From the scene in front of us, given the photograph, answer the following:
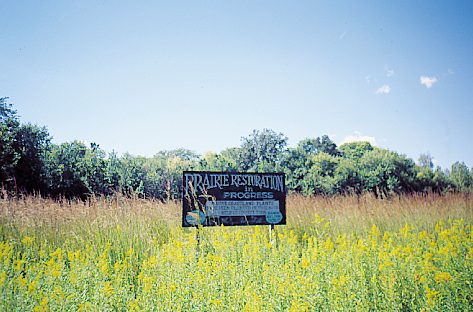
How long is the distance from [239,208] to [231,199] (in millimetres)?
221

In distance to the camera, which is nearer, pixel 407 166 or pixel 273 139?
pixel 407 166

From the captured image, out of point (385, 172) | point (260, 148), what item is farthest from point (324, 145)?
point (385, 172)

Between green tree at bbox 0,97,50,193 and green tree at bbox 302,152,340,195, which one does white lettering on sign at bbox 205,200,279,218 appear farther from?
green tree at bbox 0,97,50,193

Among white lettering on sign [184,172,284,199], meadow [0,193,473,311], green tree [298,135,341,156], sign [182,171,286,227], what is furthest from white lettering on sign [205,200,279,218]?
green tree [298,135,341,156]

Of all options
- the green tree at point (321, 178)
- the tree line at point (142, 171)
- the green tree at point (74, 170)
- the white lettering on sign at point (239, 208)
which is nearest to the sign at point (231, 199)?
the white lettering on sign at point (239, 208)

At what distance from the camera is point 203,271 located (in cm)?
271

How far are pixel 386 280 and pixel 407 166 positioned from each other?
16107mm

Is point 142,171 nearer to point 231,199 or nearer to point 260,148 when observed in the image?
point 231,199

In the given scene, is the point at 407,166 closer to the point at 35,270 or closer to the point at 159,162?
the point at 159,162

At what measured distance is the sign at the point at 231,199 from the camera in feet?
14.9

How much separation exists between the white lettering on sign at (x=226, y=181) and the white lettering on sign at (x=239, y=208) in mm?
207

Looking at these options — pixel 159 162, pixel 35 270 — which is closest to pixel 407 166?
pixel 159 162

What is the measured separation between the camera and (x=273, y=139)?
100 feet

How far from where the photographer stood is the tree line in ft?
39.3
